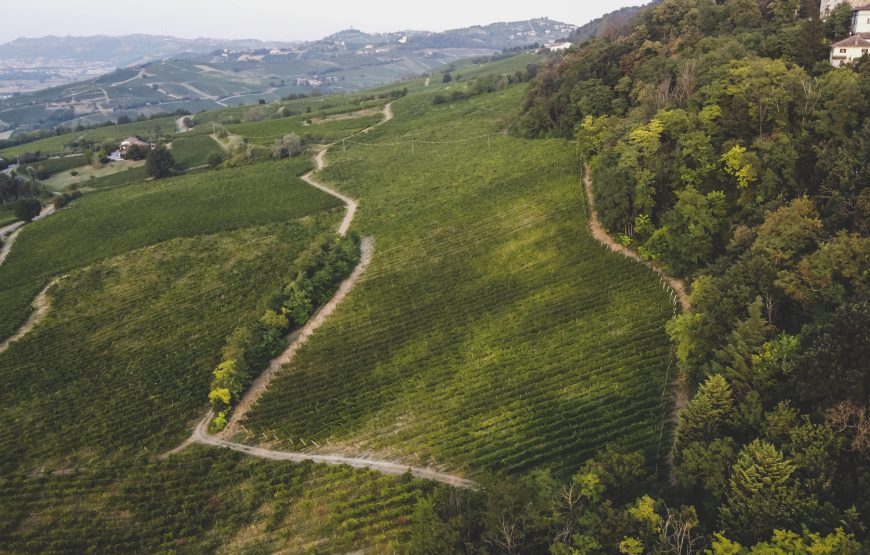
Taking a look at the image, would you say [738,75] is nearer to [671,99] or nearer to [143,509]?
[671,99]

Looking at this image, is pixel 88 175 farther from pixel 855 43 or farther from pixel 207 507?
pixel 855 43

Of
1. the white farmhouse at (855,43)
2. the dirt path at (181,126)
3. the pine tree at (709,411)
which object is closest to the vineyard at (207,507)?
the pine tree at (709,411)

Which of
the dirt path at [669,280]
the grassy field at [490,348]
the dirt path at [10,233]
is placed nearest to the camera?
the dirt path at [669,280]

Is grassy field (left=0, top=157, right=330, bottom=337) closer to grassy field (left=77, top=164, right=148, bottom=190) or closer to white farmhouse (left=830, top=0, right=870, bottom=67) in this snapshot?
grassy field (left=77, top=164, right=148, bottom=190)

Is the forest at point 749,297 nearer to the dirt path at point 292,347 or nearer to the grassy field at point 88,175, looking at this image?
the dirt path at point 292,347

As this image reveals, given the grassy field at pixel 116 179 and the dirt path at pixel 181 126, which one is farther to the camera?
the dirt path at pixel 181 126

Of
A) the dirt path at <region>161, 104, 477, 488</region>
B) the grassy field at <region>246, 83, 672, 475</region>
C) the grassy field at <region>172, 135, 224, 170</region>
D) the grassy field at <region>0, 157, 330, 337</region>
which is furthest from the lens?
the grassy field at <region>172, 135, 224, 170</region>

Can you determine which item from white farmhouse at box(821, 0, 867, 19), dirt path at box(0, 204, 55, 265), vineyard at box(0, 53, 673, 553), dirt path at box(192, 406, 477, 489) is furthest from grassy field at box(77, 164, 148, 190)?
white farmhouse at box(821, 0, 867, 19)
